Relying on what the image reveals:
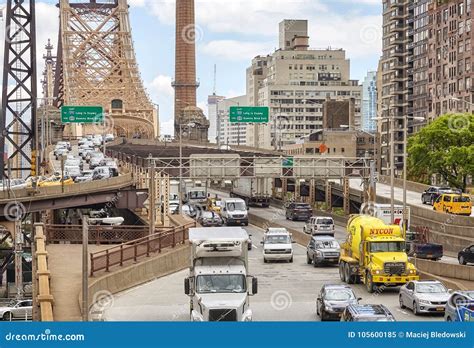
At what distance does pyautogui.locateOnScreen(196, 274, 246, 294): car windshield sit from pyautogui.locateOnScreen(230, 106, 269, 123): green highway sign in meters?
36.4

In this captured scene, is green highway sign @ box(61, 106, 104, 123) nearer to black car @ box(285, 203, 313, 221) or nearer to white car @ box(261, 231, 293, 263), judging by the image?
black car @ box(285, 203, 313, 221)

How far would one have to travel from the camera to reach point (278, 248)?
46438 mm

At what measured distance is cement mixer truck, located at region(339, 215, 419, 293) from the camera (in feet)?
114

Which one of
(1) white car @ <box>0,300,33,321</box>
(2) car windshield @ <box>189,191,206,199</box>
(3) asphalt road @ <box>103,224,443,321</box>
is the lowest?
(1) white car @ <box>0,300,33,321</box>

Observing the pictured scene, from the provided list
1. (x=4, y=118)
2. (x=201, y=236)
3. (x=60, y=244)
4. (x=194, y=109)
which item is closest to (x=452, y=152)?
(x=4, y=118)

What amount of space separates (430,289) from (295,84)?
117925 mm

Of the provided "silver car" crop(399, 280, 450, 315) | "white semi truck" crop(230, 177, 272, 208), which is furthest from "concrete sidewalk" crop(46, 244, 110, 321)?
"white semi truck" crop(230, 177, 272, 208)

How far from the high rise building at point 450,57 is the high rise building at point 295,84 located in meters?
24.8

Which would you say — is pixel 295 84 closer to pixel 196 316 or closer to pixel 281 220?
pixel 281 220

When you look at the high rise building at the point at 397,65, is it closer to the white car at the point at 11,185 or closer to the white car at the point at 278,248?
the white car at the point at 11,185

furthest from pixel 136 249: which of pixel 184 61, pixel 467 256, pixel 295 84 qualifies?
pixel 184 61

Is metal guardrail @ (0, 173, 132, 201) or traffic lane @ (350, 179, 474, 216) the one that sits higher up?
metal guardrail @ (0, 173, 132, 201)

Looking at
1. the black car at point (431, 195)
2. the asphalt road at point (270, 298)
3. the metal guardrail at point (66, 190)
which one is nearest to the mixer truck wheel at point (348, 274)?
the asphalt road at point (270, 298)
